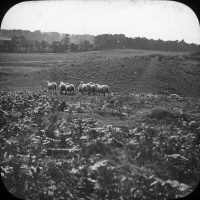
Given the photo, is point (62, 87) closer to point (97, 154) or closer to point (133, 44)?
point (97, 154)

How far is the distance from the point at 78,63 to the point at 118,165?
51.2 ft

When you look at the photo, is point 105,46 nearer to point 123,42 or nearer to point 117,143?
point 123,42

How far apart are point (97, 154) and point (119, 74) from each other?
13.8 meters

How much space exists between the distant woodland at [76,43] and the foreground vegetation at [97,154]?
36.9 feet

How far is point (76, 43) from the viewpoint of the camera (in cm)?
2881

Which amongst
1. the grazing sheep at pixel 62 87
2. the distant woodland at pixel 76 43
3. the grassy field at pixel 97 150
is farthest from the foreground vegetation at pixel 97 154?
the distant woodland at pixel 76 43

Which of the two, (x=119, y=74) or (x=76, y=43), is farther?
(x=76, y=43)

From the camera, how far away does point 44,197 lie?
5.04 meters

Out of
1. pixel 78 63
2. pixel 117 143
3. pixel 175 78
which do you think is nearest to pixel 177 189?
pixel 117 143

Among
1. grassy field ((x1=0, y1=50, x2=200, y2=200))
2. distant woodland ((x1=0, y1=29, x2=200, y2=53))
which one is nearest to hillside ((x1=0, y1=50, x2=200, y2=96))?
distant woodland ((x1=0, y1=29, x2=200, y2=53))

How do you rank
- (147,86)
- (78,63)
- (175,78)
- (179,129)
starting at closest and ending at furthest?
(179,129), (147,86), (175,78), (78,63)

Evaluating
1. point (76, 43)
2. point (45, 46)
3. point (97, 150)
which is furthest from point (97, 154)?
point (76, 43)

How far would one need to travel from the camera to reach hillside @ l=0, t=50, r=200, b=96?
16047 millimetres

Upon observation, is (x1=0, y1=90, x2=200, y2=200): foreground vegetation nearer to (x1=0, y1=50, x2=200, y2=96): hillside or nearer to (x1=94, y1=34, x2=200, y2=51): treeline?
(x1=0, y1=50, x2=200, y2=96): hillside
